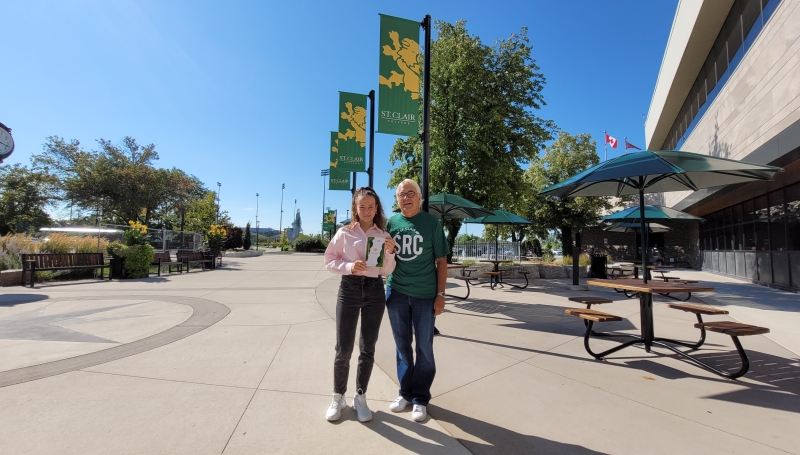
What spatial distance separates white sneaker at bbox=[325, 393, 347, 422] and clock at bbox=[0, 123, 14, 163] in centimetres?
1247

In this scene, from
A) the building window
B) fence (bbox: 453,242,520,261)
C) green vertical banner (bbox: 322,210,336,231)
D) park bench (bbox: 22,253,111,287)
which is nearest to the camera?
park bench (bbox: 22,253,111,287)

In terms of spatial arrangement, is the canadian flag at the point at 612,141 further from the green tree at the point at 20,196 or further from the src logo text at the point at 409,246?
the green tree at the point at 20,196

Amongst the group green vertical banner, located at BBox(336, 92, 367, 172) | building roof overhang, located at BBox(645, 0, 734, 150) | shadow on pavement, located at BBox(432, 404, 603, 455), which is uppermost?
building roof overhang, located at BBox(645, 0, 734, 150)

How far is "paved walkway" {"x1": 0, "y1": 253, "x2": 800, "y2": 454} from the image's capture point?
2293 mm

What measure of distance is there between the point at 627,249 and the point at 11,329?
32.4 meters

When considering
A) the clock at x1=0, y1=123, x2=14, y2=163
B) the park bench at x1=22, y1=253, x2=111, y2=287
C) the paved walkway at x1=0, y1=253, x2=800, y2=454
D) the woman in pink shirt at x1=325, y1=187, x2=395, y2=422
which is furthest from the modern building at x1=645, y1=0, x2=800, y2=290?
the clock at x1=0, y1=123, x2=14, y2=163

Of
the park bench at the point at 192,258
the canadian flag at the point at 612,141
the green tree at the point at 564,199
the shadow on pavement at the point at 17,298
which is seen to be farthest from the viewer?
the canadian flag at the point at 612,141

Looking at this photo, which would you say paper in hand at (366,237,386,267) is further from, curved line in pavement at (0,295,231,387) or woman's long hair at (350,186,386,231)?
curved line in pavement at (0,295,231,387)

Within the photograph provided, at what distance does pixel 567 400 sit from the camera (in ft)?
9.57

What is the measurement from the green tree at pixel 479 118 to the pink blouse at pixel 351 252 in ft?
36.8

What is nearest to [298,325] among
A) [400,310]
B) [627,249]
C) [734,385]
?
[400,310]

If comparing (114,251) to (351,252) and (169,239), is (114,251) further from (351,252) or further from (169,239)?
(351,252)

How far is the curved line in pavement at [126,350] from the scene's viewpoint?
129 inches

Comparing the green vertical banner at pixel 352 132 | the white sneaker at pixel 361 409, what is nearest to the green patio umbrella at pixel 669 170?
the white sneaker at pixel 361 409
